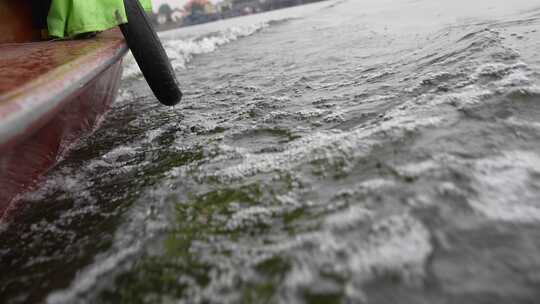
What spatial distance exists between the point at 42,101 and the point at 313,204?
3.58 ft

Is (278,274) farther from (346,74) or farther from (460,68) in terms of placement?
(346,74)

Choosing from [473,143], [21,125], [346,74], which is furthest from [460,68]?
[21,125]

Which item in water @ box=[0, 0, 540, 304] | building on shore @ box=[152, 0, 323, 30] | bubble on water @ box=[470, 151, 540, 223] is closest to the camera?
water @ box=[0, 0, 540, 304]

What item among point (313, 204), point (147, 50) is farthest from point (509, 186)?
point (147, 50)

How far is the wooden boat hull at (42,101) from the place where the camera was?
1.24 m

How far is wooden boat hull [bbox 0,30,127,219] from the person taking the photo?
1241 mm

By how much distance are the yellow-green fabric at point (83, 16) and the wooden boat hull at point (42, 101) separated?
5.1 inches

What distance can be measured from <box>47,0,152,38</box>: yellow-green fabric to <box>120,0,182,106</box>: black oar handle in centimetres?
8

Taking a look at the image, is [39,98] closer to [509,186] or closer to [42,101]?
[42,101]

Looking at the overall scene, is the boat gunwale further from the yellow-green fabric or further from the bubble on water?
the bubble on water

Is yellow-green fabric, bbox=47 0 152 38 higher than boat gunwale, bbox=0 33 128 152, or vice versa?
yellow-green fabric, bbox=47 0 152 38

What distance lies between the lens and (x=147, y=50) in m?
2.55

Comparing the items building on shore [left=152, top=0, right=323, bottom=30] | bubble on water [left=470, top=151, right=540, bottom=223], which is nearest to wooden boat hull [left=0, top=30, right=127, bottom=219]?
bubble on water [left=470, top=151, right=540, bottom=223]

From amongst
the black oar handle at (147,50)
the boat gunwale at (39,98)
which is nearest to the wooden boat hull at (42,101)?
the boat gunwale at (39,98)
